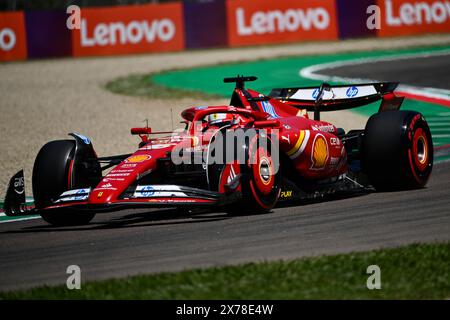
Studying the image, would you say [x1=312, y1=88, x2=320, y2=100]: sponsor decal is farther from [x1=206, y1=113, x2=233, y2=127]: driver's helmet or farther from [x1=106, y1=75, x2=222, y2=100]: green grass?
[x1=106, y1=75, x2=222, y2=100]: green grass

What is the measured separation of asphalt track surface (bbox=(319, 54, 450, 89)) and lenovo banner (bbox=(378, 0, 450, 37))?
17.6 feet

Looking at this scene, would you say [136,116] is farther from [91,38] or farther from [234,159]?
[91,38]

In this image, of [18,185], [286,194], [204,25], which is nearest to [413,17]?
[204,25]

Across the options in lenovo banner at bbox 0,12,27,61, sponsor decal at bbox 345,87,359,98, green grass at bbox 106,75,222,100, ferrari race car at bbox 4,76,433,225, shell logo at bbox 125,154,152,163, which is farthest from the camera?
lenovo banner at bbox 0,12,27,61

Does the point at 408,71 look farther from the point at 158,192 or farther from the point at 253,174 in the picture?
the point at 158,192

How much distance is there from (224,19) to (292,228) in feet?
79.0

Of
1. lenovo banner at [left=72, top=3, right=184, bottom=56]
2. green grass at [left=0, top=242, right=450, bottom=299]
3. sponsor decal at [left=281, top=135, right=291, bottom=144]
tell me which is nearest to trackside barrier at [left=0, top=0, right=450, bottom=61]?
lenovo banner at [left=72, top=3, right=184, bottom=56]

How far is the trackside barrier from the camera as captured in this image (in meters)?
31.8

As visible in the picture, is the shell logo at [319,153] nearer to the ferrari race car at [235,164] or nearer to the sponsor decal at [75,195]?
the ferrari race car at [235,164]

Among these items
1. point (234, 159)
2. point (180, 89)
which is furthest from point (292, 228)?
point (180, 89)

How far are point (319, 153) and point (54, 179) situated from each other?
272 centimetres

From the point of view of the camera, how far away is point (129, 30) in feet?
109

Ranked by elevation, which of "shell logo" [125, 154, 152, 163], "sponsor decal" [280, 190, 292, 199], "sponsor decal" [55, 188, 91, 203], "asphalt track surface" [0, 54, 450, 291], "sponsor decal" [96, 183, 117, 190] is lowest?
"asphalt track surface" [0, 54, 450, 291]

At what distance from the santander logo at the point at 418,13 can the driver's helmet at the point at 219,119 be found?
21.1 metres
